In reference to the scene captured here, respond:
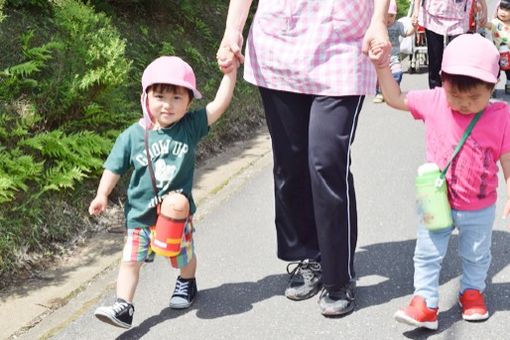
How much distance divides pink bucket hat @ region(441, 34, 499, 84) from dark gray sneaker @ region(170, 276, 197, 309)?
1.67m

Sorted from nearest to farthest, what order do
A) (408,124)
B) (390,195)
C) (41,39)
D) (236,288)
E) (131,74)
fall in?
1. (236,288)
2. (390,195)
3. (41,39)
4. (131,74)
5. (408,124)

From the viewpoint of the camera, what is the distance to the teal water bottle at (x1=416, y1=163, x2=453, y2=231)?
10.8 feet

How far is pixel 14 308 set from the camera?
12.7 ft

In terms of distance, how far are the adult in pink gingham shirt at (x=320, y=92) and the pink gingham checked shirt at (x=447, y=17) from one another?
186 inches

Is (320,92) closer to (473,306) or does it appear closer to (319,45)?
(319,45)

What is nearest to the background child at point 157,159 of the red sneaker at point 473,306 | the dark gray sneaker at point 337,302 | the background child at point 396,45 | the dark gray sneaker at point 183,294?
the dark gray sneaker at point 183,294

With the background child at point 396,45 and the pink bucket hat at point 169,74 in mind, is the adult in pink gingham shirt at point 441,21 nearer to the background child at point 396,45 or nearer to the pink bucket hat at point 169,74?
the background child at point 396,45

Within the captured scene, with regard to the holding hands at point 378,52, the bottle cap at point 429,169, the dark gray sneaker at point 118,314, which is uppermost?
the holding hands at point 378,52

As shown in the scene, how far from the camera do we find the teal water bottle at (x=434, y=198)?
329 cm

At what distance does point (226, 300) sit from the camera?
3920mm

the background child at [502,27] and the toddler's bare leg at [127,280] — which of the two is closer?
the toddler's bare leg at [127,280]

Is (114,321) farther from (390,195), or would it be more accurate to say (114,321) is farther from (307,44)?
(390,195)

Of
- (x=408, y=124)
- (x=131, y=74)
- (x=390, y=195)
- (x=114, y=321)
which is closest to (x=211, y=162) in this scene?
(x=131, y=74)

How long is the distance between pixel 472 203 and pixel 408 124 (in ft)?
14.0
